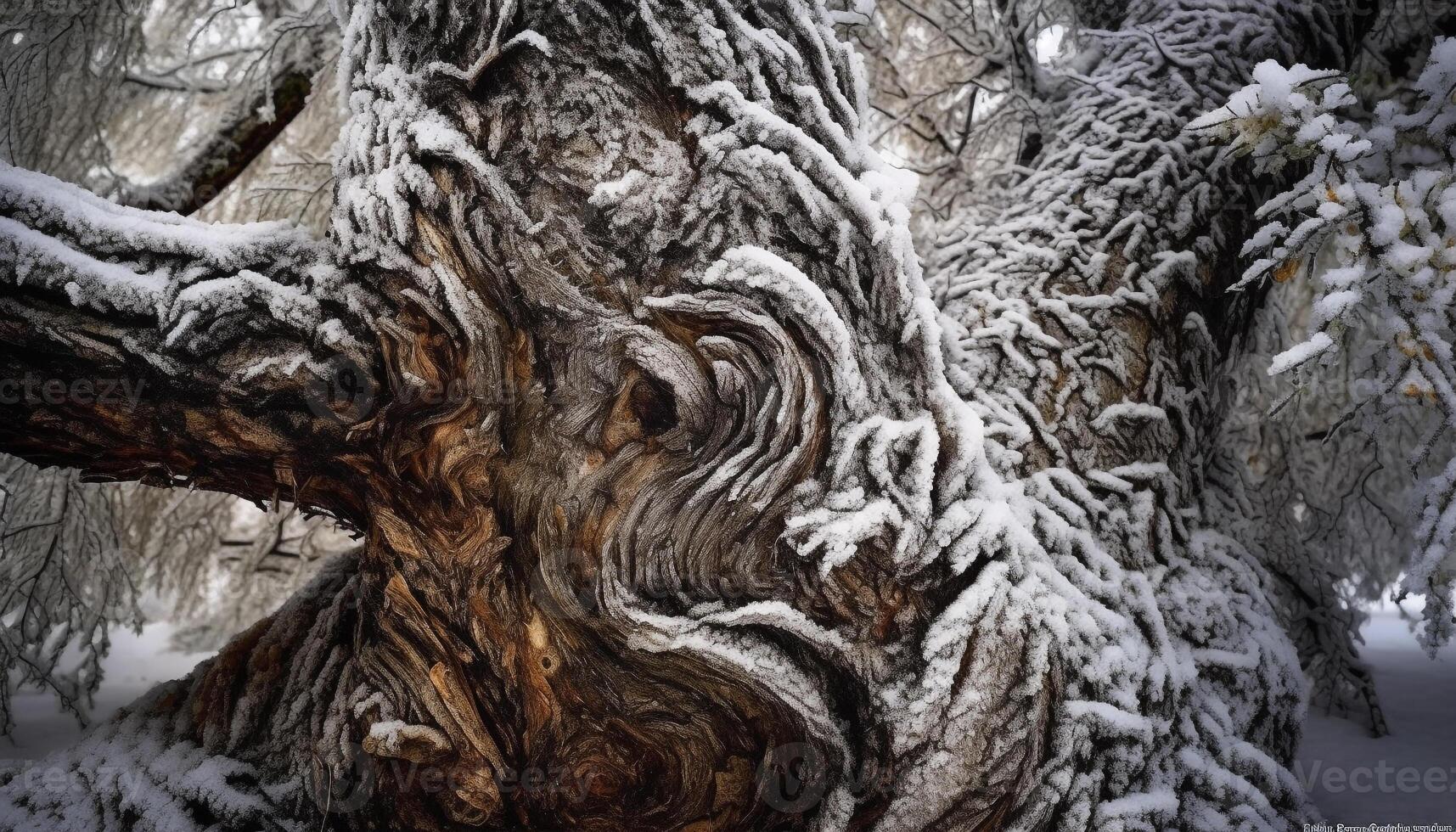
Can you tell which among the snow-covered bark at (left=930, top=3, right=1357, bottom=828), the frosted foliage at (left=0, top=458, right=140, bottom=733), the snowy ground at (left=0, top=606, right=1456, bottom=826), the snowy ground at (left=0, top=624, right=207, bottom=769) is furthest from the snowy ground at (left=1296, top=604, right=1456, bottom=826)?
the frosted foliage at (left=0, top=458, right=140, bottom=733)

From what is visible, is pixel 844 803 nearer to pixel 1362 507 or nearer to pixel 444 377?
pixel 444 377

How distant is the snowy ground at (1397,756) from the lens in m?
2.04

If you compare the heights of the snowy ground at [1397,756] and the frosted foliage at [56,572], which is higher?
the snowy ground at [1397,756]

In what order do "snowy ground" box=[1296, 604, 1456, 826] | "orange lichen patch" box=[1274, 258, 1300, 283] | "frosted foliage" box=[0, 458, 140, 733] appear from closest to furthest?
1. "orange lichen patch" box=[1274, 258, 1300, 283]
2. "snowy ground" box=[1296, 604, 1456, 826]
3. "frosted foliage" box=[0, 458, 140, 733]

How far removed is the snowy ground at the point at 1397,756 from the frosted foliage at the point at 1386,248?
72 cm

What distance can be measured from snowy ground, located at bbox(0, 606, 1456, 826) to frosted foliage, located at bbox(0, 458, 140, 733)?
0.18 metres

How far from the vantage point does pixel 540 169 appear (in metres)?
1.54

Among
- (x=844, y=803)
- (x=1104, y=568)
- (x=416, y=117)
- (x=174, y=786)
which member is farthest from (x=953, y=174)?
(x=174, y=786)

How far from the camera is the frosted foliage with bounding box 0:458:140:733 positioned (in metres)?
2.98

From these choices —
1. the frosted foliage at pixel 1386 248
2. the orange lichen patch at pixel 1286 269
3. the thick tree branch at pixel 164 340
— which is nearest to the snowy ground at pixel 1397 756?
the frosted foliage at pixel 1386 248

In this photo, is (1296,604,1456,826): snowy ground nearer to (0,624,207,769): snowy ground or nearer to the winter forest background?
the winter forest background

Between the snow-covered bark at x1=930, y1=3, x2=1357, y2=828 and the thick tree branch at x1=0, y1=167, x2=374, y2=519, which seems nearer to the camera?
the thick tree branch at x1=0, y1=167, x2=374, y2=519

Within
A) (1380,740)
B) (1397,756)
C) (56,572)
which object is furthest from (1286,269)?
(56,572)

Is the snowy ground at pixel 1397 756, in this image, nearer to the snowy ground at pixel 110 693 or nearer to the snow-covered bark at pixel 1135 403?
the snow-covered bark at pixel 1135 403
